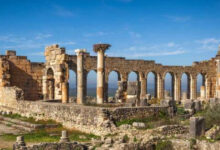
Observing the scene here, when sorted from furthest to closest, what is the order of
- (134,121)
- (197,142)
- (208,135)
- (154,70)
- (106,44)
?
(154,70)
(106,44)
(134,121)
(208,135)
(197,142)

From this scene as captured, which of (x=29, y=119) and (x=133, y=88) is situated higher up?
(x=133, y=88)

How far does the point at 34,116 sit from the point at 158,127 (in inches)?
336

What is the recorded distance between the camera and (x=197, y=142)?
11.0 metres

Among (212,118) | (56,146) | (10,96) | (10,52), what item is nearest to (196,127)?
(212,118)

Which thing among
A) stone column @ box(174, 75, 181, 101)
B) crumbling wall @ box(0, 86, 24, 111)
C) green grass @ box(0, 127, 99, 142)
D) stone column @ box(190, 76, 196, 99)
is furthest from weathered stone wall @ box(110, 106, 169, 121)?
stone column @ box(190, 76, 196, 99)

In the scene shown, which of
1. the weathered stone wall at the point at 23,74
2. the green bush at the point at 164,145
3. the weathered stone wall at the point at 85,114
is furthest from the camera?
the weathered stone wall at the point at 23,74

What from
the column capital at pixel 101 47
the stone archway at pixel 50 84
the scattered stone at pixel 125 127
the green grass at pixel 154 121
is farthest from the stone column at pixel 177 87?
the scattered stone at pixel 125 127

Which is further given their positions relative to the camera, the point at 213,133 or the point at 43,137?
the point at 43,137

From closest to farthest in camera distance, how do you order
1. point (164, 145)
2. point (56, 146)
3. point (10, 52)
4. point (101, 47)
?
point (56, 146) → point (164, 145) → point (101, 47) → point (10, 52)

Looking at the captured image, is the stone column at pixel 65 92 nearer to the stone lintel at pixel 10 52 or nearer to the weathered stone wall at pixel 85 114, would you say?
the weathered stone wall at pixel 85 114

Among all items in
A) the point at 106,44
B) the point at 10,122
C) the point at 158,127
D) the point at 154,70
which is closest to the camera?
the point at 158,127

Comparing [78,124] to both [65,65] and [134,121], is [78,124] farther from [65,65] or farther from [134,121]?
[65,65]

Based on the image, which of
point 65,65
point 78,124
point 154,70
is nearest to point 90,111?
point 78,124

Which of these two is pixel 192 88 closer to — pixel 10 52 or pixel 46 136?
pixel 10 52
